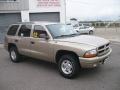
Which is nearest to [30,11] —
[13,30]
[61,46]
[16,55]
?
[13,30]

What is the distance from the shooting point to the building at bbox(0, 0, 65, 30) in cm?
2186

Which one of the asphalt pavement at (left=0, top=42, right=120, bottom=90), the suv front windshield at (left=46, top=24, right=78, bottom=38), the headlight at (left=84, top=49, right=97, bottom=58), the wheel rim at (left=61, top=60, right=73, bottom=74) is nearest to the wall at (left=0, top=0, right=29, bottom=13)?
the asphalt pavement at (left=0, top=42, right=120, bottom=90)

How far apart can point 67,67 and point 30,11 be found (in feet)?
55.2

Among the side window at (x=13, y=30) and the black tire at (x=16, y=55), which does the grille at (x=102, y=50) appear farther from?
the side window at (x=13, y=30)

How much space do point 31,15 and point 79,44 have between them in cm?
1719

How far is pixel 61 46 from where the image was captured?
7.12 meters

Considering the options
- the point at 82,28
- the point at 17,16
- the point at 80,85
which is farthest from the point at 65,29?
the point at 82,28

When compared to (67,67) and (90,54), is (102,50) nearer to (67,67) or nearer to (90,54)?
(90,54)

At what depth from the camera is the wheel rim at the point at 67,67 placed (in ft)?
22.9

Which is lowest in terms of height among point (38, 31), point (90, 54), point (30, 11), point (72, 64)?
point (72, 64)

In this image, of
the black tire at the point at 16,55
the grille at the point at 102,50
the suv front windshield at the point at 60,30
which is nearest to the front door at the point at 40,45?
the suv front windshield at the point at 60,30

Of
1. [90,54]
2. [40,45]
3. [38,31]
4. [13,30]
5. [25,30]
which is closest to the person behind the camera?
[90,54]

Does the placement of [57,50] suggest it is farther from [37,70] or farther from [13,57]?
[13,57]

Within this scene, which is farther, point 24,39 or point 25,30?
point 25,30
